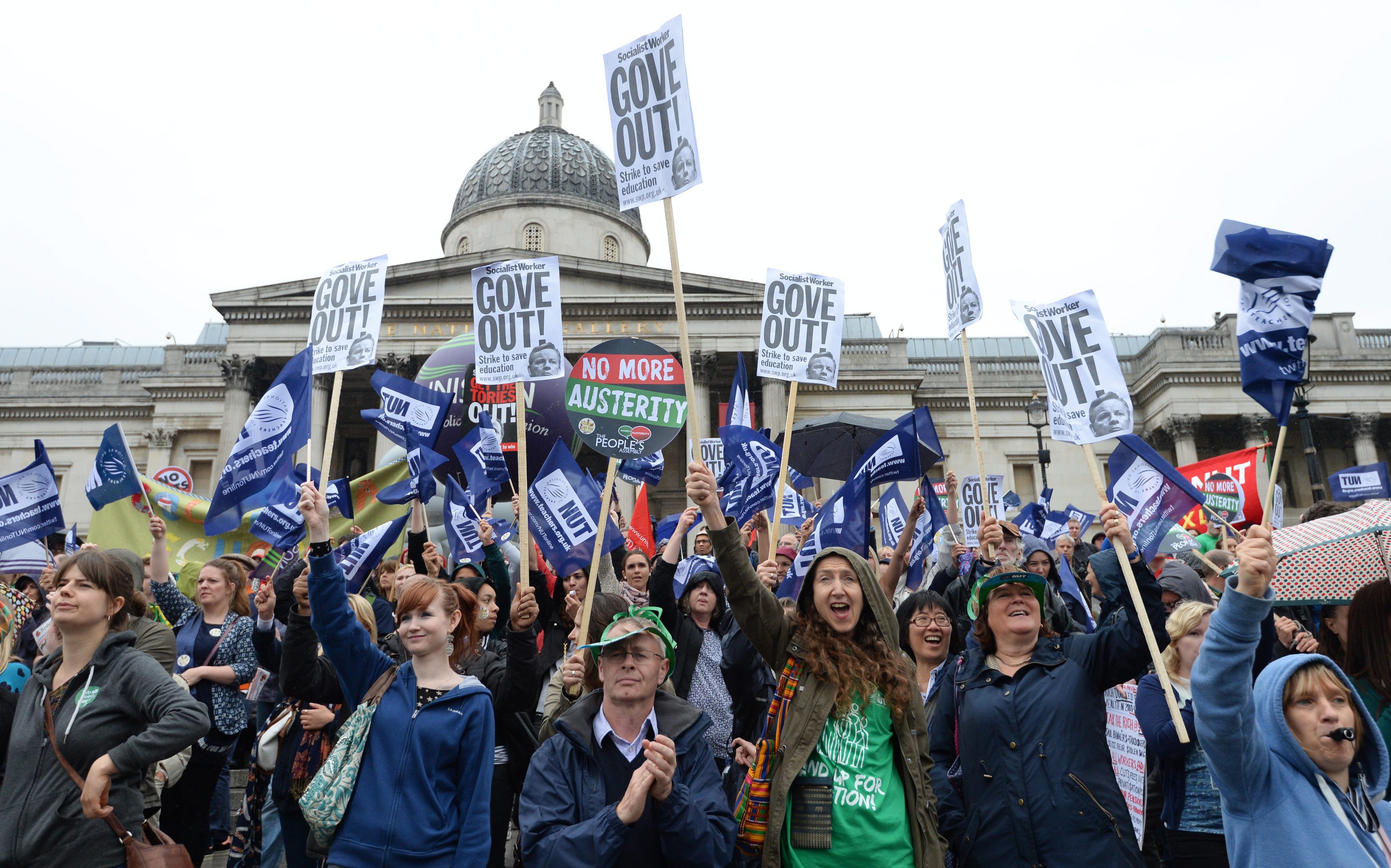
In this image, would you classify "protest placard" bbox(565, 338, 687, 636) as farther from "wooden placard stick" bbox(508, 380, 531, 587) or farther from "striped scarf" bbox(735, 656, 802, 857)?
"striped scarf" bbox(735, 656, 802, 857)

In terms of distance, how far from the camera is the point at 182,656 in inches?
223

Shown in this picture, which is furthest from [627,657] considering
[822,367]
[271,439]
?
[271,439]

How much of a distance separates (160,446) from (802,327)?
33724mm

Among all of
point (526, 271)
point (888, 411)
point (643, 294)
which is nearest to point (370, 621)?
point (526, 271)

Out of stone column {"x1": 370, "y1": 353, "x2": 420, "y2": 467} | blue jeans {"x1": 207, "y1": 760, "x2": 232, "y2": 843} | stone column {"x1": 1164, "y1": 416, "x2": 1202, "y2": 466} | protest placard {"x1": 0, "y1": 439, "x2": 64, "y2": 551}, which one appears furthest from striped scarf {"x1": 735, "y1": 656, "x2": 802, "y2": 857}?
stone column {"x1": 1164, "y1": 416, "x2": 1202, "y2": 466}

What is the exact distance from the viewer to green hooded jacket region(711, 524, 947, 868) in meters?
3.32

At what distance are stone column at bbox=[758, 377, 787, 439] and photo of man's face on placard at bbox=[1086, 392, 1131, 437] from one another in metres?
23.3

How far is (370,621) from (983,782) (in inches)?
124

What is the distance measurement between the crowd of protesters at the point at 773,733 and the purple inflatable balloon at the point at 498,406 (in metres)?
9.32

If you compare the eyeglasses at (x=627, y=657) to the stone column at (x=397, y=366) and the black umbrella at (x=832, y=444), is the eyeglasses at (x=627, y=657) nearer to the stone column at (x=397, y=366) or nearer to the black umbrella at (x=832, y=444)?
the black umbrella at (x=832, y=444)

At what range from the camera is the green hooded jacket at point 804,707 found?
332 centimetres

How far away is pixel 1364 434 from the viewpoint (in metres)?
31.6

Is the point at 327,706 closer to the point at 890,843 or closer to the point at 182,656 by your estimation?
the point at 182,656

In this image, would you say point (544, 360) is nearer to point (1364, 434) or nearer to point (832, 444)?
point (832, 444)
